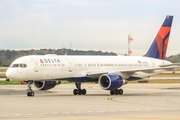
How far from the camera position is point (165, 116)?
65.3 feet

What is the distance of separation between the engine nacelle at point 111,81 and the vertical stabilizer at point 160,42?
11.0 m

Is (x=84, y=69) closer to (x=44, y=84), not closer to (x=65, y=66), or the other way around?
(x=65, y=66)

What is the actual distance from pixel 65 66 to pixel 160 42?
1566 cm

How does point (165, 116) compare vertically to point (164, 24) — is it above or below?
below

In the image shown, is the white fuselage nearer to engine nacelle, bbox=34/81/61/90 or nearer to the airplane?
the airplane

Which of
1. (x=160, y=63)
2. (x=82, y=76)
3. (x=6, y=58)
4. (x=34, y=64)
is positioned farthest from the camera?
(x=6, y=58)

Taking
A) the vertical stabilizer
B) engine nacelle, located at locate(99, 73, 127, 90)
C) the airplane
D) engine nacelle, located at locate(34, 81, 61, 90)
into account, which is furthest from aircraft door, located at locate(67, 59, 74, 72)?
the vertical stabilizer

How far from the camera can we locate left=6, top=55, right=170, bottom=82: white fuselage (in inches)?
1394

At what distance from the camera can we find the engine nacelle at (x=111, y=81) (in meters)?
36.9

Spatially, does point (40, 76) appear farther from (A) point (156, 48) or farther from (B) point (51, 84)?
(A) point (156, 48)

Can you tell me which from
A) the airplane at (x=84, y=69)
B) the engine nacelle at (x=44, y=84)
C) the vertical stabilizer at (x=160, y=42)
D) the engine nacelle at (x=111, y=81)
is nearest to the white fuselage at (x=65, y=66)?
the airplane at (x=84, y=69)

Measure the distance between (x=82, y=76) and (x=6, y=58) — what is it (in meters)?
51.8

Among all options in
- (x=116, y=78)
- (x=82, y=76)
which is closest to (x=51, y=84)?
(x=82, y=76)

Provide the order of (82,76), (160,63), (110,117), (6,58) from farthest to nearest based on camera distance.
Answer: (6,58), (160,63), (82,76), (110,117)
